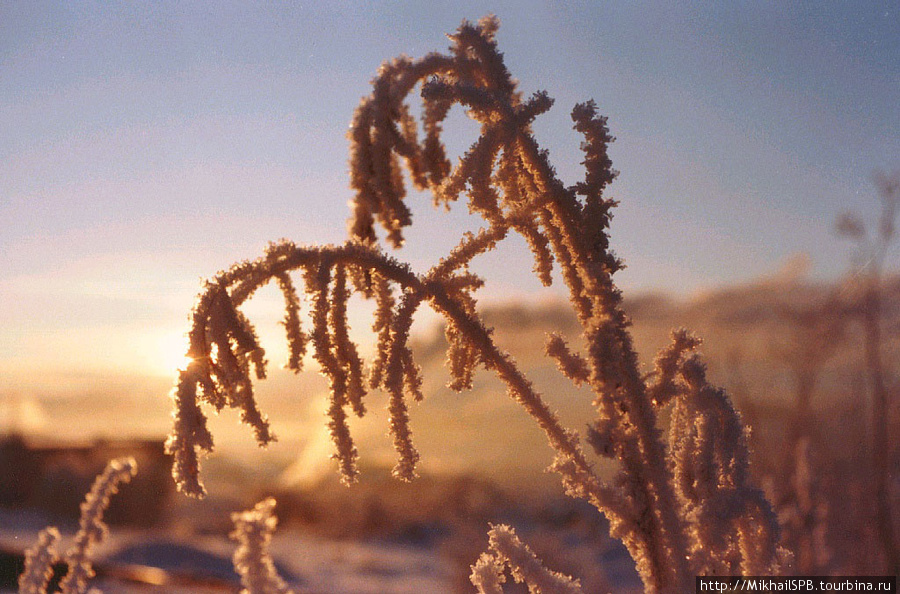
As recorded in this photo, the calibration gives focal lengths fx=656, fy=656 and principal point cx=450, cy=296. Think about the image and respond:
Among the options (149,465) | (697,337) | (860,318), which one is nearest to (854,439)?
(860,318)

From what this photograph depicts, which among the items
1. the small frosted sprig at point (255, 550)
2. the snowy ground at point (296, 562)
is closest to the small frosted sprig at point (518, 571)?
the small frosted sprig at point (255, 550)

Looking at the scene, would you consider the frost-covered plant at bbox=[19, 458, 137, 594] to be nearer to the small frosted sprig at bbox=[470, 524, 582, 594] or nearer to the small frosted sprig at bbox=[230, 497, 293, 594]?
the small frosted sprig at bbox=[230, 497, 293, 594]

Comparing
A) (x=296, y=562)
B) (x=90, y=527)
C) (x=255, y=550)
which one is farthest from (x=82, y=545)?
(x=296, y=562)

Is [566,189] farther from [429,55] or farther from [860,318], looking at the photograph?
[860,318]

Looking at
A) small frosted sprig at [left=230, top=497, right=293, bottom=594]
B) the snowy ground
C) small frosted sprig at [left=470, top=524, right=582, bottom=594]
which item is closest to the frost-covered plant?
small frosted sprig at [left=230, top=497, right=293, bottom=594]

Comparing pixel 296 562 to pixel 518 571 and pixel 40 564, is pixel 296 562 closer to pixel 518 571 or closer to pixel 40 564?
pixel 40 564

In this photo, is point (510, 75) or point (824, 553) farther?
point (824, 553)
